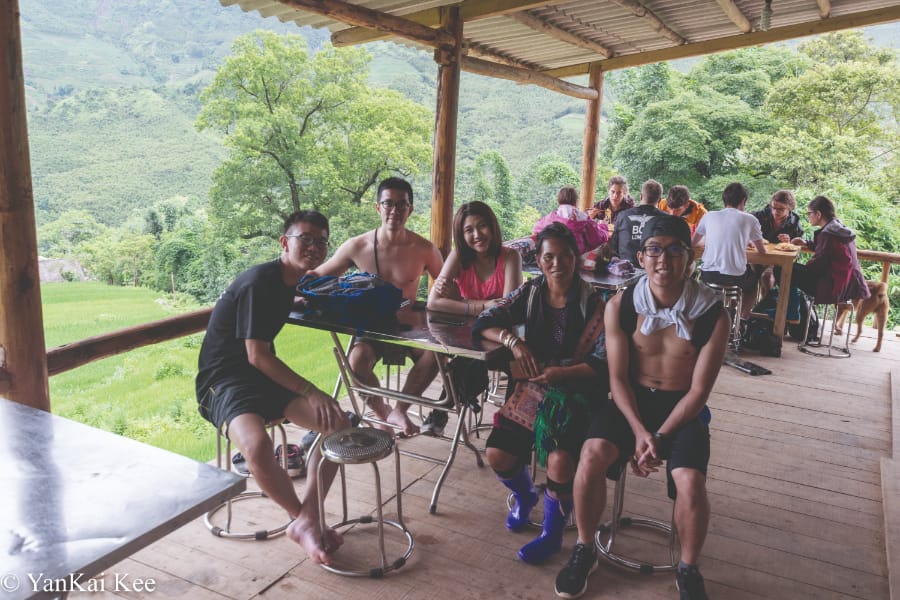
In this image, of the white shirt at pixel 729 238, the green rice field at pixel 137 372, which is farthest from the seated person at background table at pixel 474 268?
the green rice field at pixel 137 372

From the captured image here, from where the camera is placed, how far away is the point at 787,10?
5969 mm

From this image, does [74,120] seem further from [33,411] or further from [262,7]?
[33,411]

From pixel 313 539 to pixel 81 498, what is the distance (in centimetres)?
115

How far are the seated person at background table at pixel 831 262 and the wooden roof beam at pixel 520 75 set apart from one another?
2887 mm

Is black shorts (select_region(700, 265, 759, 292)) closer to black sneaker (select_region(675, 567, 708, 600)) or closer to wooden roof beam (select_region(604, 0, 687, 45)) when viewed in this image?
wooden roof beam (select_region(604, 0, 687, 45))

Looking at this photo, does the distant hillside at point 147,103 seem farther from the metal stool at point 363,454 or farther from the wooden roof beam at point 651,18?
the metal stool at point 363,454

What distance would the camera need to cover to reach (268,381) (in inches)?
94.9

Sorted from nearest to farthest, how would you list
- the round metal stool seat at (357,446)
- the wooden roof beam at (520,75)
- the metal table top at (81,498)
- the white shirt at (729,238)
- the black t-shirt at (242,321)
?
the metal table top at (81,498) → the round metal stool seat at (357,446) → the black t-shirt at (242,321) → the white shirt at (729,238) → the wooden roof beam at (520,75)

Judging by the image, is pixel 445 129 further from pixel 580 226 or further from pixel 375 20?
pixel 580 226

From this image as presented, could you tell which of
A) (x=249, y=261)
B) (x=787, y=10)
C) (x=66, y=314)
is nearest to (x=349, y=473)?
(x=787, y=10)

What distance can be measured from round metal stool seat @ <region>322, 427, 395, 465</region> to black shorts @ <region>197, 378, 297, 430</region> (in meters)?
0.30

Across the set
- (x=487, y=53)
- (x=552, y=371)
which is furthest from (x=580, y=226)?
(x=487, y=53)

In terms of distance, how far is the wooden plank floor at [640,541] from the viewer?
218cm

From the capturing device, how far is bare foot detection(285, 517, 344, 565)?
2.23m
